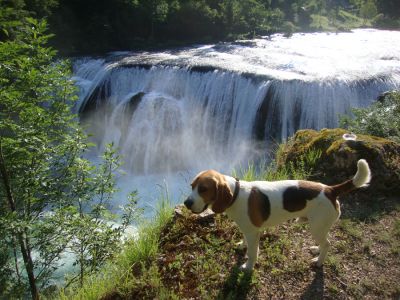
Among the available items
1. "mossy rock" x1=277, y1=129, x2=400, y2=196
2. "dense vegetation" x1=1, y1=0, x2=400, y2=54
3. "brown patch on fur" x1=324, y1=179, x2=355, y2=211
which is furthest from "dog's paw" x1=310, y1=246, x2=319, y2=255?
"dense vegetation" x1=1, y1=0, x2=400, y2=54

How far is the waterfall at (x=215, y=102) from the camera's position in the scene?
37.6 feet

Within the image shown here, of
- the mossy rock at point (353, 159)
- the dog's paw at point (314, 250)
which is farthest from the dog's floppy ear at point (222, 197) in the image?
the mossy rock at point (353, 159)

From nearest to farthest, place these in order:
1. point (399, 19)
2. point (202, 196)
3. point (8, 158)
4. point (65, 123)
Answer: point (202, 196)
point (8, 158)
point (65, 123)
point (399, 19)

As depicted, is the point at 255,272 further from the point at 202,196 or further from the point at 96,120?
the point at 96,120

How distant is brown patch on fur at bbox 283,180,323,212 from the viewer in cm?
328

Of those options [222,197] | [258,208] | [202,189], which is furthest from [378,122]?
[202,189]

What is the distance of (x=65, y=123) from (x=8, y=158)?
0.69m

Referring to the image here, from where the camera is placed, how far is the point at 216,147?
39.2ft

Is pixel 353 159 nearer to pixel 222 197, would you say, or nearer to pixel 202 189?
pixel 222 197

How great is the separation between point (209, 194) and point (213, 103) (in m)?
9.53

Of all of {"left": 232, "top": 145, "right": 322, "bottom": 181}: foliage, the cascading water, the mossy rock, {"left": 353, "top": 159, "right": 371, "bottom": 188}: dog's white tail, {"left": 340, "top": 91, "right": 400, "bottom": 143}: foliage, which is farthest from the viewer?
the cascading water

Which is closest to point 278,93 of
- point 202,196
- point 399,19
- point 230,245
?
point 230,245

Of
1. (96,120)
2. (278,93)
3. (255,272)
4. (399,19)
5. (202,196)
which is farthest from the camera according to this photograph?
(399,19)

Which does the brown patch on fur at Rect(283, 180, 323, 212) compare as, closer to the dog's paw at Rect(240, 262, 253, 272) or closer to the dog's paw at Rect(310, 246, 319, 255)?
the dog's paw at Rect(240, 262, 253, 272)
